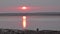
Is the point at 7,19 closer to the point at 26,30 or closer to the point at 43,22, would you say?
the point at 26,30

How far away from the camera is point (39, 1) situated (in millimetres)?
1279

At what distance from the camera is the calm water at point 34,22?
1.20 m

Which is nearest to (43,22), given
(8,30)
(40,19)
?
(40,19)

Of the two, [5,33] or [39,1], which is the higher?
[39,1]

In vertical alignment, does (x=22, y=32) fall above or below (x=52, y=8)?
below

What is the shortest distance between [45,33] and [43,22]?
10 cm

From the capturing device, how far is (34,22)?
4.09 ft

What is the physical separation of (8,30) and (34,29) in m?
0.21

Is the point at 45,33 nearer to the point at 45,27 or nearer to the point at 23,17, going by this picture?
→ the point at 45,27

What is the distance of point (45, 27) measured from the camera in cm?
121

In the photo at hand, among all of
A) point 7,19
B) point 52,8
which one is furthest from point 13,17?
point 52,8

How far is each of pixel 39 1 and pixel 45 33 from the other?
277 millimetres

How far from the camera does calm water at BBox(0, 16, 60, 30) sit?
1.20m

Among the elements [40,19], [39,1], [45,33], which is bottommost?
[45,33]
